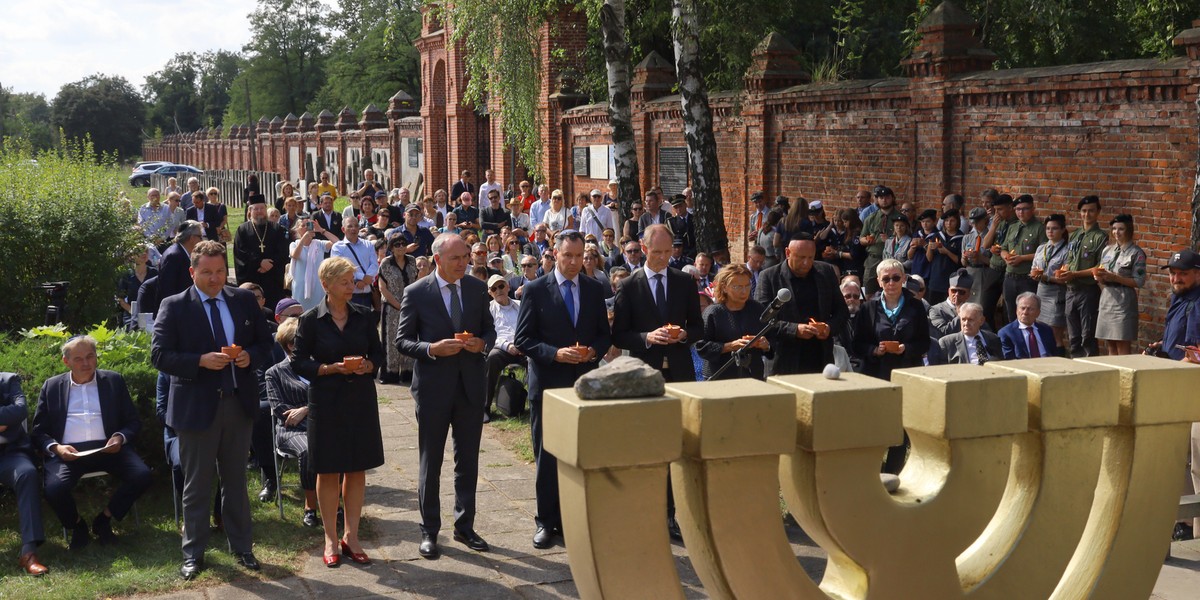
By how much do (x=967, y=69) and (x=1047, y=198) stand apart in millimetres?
2126

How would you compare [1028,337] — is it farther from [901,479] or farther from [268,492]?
[268,492]

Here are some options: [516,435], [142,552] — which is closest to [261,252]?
[516,435]

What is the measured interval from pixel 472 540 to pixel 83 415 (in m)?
2.56

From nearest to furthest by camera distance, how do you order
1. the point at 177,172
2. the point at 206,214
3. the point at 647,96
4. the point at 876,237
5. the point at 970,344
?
the point at 970,344 → the point at 876,237 → the point at 206,214 → the point at 647,96 → the point at 177,172

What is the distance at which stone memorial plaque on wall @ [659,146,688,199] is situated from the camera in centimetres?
2084

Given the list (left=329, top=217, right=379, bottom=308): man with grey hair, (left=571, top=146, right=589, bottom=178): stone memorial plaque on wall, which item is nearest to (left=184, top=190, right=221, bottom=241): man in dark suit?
(left=329, top=217, right=379, bottom=308): man with grey hair

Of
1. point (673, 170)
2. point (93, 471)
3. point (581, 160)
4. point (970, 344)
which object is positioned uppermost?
point (581, 160)

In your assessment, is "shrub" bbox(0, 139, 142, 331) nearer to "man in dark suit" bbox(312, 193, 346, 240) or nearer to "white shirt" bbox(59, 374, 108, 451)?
"man in dark suit" bbox(312, 193, 346, 240)

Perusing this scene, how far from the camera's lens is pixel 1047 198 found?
536 inches

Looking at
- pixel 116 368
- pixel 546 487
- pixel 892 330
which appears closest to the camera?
pixel 546 487

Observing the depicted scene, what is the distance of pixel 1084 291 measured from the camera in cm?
1156

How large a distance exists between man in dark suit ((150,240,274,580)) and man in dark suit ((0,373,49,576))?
0.92m

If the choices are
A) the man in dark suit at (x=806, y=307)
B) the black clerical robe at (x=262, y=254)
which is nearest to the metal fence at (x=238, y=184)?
the black clerical robe at (x=262, y=254)

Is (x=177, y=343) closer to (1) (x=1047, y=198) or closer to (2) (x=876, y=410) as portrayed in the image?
(2) (x=876, y=410)
